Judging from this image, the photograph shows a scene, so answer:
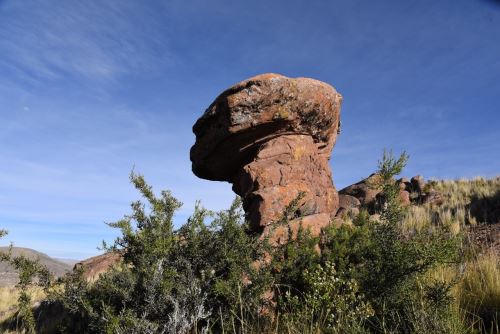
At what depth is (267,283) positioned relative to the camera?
18.5 feet

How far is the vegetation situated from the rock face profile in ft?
6.95

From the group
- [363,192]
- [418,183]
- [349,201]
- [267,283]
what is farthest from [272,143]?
[418,183]

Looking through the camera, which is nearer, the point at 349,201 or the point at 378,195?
the point at 378,195

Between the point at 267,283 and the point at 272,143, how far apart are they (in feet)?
16.4

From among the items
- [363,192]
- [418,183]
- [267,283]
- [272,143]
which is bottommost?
[267,283]

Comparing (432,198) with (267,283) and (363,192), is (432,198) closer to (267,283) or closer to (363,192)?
(363,192)

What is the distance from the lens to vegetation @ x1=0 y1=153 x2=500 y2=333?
15.3 ft

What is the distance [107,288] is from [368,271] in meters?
3.79

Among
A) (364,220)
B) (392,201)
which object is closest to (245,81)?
(364,220)

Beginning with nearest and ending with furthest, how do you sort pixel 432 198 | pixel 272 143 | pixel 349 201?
pixel 272 143, pixel 432 198, pixel 349 201

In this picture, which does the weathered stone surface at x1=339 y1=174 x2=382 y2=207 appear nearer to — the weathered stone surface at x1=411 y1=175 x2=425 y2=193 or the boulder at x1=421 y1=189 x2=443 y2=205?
the weathered stone surface at x1=411 y1=175 x2=425 y2=193

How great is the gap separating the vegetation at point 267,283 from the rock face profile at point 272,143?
2.12 m

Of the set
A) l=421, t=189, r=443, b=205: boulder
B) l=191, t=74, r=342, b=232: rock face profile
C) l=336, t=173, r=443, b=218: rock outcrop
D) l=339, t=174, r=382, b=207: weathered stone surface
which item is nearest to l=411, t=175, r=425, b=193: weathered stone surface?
l=336, t=173, r=443, b=218: rock outcrop

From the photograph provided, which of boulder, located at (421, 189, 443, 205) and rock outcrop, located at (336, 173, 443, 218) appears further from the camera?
rock outcrop, located at (336, 173, 443, 218)
